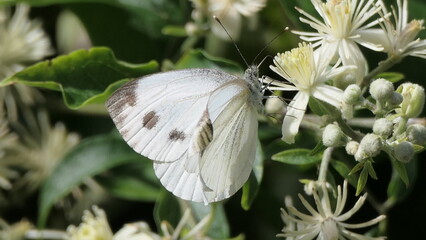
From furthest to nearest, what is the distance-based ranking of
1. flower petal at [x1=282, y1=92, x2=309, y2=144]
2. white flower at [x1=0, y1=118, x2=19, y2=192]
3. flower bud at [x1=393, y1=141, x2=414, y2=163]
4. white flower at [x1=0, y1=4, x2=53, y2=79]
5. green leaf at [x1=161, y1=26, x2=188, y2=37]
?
1. white flower at [x1=0, y1=4, x2=53, y2=79]
2. white flower at [x1=0, y1=118, x2=19, y2=192]
3. green leaf at [x1=161, y1=26, x2=188, y2=37]
4. flower petal at [x1=282, y1=92, x2=309, y2=144]
5. flower bud at [x1=393, y1=141, x2=414, y2=163]

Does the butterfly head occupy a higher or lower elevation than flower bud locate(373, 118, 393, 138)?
lower

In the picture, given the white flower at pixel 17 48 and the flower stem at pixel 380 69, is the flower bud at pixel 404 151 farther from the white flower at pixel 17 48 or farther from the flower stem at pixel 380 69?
the white flower at pixel 17 48

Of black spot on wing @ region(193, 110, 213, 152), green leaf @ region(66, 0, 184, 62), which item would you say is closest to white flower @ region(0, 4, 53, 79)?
green leaf @ region(66, 0, 184, 62)

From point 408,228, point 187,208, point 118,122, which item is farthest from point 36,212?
point 408,228

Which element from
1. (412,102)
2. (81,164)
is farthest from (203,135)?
(81,164)

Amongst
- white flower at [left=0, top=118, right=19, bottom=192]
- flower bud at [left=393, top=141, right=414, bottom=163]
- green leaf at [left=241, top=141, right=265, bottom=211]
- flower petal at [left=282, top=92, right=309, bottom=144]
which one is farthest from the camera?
white flower at [left=0, top=118, right=19, bottom=192]

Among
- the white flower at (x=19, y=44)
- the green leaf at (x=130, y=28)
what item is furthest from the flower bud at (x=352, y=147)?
the white flower at (x=19, y=44)

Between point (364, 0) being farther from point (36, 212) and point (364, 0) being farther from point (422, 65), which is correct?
point (36, 212)

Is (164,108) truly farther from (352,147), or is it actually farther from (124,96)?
(352,147)

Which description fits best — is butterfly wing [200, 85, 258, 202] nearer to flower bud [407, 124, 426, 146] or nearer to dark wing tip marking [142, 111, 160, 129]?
dark wing tip marking [142, 111, 160, 129]
